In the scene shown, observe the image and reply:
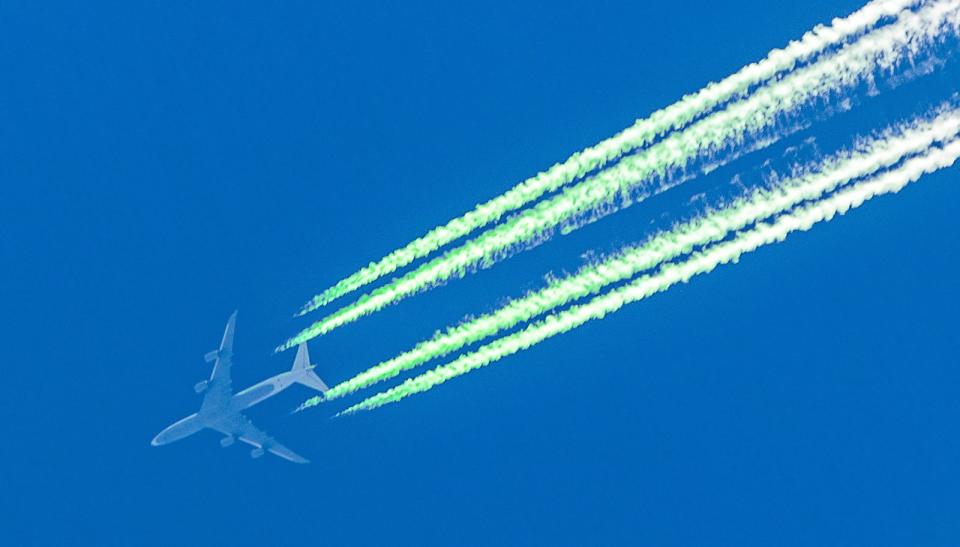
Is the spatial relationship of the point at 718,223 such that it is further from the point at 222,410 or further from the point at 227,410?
the point at 222,410

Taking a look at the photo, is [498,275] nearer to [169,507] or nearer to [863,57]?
→ [863,57]

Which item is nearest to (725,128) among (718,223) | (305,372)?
(718,223)

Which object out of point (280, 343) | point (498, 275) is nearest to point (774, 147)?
point (498, 275)

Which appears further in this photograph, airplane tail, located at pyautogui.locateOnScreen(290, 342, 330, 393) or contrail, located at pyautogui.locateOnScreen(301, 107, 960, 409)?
airplane tail, located at pyautogui.locateOnScreen(290, 342, 330, 393)

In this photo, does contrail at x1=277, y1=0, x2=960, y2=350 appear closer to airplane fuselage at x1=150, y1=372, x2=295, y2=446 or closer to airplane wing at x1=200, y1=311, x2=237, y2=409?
airplane fuselage at x1=150, y1=372, x2=295, y2=446

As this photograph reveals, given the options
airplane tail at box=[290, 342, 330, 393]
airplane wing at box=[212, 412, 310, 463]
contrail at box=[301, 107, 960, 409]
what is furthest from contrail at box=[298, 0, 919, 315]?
airplane wing at box=[212, 412, 310, 463]

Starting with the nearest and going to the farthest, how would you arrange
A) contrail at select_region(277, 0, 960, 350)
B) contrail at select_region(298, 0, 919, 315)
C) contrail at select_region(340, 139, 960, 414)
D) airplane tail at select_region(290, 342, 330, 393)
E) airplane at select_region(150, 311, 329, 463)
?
1. contrail at select_region(340, 139, 960, 414)
2. contrail at select_region(277, 0, 960, 350)
3. contrail at select_region(298, 0, 919, 315)
4. airplane tail at select_region(290, 342, 330, 393)
5. airplane at select_region(150, 311, 329, 463)
